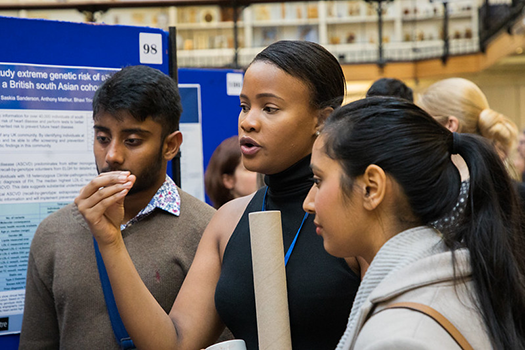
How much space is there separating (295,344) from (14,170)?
1122 mm

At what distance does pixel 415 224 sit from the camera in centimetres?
112

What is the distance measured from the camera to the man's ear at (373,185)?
108 cm

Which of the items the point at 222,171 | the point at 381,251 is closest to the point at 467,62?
the point at 222,171

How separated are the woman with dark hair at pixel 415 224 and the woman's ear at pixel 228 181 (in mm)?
1962

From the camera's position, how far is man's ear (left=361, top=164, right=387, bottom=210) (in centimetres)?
Result: 108

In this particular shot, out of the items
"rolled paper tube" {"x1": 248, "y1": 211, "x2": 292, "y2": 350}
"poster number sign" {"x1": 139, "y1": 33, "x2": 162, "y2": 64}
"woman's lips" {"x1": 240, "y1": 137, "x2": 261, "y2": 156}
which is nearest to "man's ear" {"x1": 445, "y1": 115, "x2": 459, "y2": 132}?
"poster number sign" {"x1": 139, "y1": 33, "x2": 162, "y2": 64}

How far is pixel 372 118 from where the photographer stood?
45.1 inches

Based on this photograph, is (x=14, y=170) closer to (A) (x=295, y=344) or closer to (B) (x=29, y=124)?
(B) (x=29, y=124)

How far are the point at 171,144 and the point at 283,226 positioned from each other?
19.6 inches

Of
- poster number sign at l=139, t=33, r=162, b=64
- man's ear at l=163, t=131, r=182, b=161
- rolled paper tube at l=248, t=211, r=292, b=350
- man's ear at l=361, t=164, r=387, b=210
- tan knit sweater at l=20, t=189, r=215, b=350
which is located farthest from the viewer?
poster number sign at l=139, t=33, r=162, b=64

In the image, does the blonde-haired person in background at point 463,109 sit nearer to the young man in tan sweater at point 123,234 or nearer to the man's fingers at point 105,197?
the young man in tan sweater at point 123,234

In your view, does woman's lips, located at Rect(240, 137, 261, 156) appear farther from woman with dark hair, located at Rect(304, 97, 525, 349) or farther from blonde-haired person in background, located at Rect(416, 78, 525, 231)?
blonde-haired person in background, located at Rect(416, 78, 525, 231)

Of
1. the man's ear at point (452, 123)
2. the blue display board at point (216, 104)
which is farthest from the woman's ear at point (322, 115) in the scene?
the blue display board at point (216, 104)

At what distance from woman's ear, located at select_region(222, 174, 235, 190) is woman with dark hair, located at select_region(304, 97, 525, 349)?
6.44 ft
